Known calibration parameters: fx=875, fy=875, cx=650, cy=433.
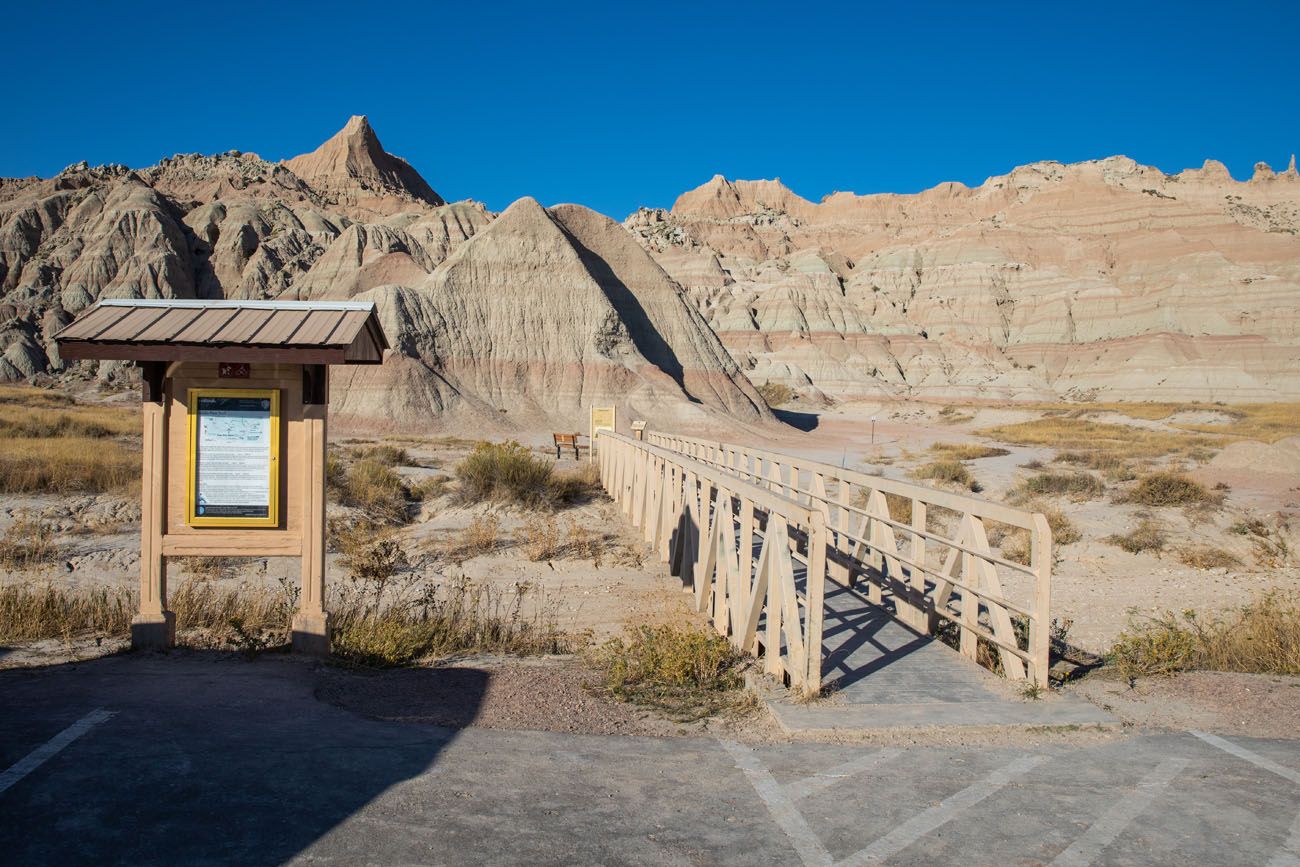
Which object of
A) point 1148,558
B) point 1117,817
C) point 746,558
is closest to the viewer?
point 1117,817

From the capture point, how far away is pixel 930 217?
149 meters

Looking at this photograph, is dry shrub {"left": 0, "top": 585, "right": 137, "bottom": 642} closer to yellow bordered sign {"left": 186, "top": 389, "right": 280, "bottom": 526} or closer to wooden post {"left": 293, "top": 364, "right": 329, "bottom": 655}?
yellow bordered sign {"left": 186, "top": 389, "right": 280, "bottom": 526}

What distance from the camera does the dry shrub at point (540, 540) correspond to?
13.0 m

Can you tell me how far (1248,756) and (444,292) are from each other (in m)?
47.7

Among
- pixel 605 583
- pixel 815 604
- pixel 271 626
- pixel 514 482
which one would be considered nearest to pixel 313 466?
pixel 271 626

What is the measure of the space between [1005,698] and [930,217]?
6092 inches

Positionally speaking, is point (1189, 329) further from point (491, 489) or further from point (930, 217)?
point (491, 489)

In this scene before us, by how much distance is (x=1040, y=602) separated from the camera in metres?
5.81

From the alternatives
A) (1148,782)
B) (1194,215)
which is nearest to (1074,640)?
(1148,782)

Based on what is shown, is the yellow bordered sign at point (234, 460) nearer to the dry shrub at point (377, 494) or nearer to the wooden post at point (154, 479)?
the wooden post at point (154, 479)

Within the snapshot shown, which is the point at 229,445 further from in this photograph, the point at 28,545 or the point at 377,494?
the point at 377,494

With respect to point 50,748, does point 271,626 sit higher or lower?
lower

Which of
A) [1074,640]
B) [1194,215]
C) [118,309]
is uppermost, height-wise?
[1194,215]

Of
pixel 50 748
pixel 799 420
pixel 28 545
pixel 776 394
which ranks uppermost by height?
pixel 776 394
